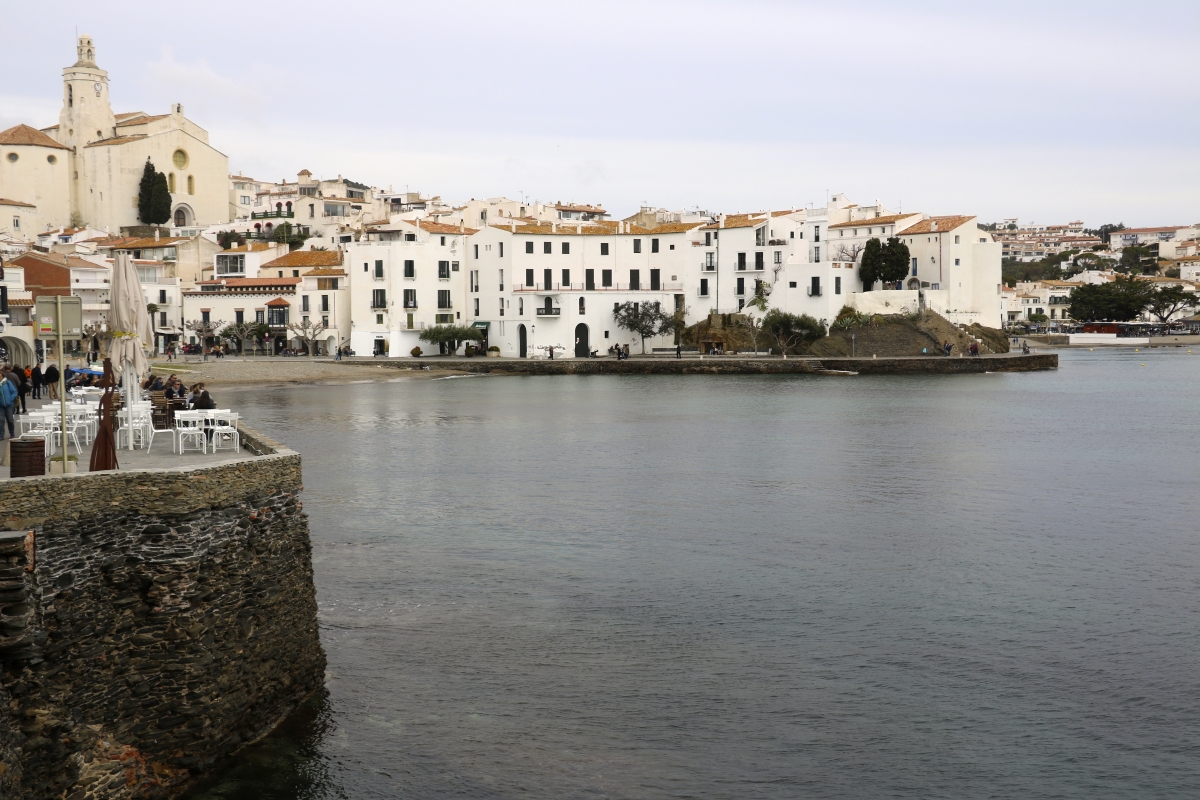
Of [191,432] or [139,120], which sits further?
[139,120]

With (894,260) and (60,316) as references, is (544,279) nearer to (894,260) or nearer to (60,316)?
(894,260)

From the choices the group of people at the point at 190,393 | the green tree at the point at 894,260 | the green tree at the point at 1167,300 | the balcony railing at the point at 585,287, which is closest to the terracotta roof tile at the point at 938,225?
the green tree at the point at 894,260

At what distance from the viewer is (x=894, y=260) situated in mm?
74375

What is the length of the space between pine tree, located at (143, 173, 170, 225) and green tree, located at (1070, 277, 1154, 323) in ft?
307

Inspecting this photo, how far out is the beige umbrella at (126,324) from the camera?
14.1 m

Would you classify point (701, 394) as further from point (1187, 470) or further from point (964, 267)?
point (964, 267)

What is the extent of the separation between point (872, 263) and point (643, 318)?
53.1 ft

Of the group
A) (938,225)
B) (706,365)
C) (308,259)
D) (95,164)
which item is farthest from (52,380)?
(95,164)

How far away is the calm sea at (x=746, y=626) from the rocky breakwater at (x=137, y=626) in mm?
670

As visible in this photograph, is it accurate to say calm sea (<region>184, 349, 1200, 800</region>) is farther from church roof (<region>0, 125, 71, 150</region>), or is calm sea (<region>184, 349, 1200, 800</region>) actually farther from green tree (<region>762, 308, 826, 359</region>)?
church roof (<region>0, 125, 71, 150</region>)

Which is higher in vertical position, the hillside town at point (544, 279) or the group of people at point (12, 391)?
the hillside town at point (544, 279)

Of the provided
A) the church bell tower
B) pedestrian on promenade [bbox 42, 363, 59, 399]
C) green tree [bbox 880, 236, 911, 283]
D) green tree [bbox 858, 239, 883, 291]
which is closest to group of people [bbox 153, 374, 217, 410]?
pedestrian on promenade [bbox 42, 363, 59, 399]

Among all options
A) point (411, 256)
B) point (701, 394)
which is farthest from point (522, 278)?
point (701, 394)

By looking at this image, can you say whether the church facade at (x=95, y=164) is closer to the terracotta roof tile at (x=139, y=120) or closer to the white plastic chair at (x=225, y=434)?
the terracotta roof tile at (x=139, y=120)
